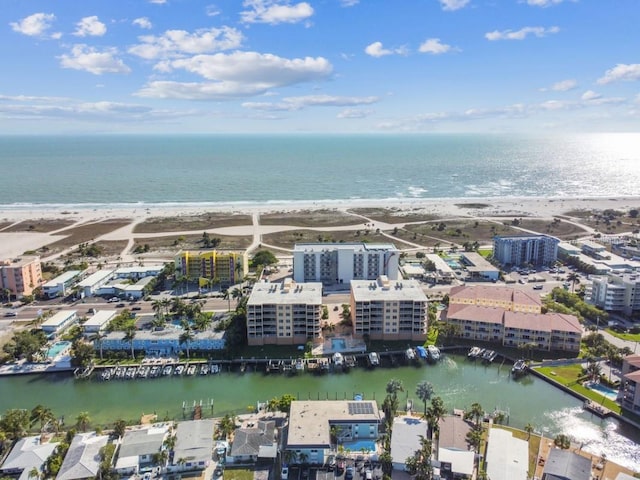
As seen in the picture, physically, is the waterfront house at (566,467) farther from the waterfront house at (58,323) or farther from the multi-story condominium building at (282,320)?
the waterfront house at (58,323)

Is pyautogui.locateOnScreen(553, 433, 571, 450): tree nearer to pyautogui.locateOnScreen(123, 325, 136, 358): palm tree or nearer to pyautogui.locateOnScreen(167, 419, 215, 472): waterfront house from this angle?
pyautogui.locateOnScreen(167, 419, 215, 472): waterfront house

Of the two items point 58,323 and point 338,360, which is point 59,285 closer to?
point 58,323

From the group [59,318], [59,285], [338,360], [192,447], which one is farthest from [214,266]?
[192,447]

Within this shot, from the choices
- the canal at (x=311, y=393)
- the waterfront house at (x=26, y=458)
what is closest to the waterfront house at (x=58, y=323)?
the canal at (x=311, y=393)

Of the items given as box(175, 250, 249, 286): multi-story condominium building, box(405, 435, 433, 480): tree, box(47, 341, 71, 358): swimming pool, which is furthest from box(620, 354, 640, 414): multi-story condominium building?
box(47, 341, 71, 358): swimming pool

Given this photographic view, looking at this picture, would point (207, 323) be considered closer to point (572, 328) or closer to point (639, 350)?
point (572, 328)

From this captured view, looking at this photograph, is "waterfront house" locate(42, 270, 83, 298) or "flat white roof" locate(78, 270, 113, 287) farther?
"flat white roof" locate(78, 270, 113, 287)
